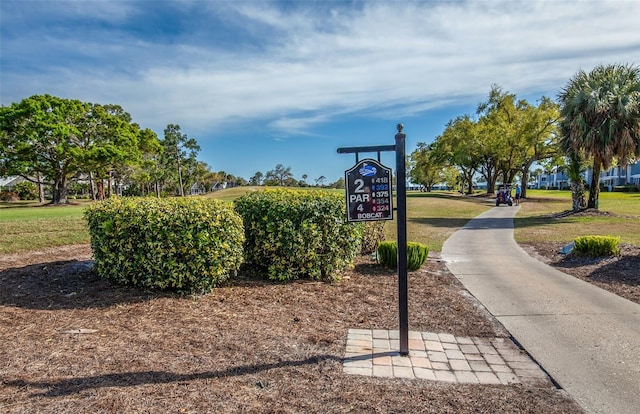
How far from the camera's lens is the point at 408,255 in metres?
6.95

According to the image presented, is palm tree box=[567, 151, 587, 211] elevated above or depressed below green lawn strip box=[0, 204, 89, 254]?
above

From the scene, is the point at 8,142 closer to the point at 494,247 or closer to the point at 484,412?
the point at 494,247

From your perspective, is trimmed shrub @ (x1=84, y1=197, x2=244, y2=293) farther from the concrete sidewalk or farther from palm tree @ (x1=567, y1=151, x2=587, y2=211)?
palm tree @ (x1=567, y1=151, x2=587, y2=211)

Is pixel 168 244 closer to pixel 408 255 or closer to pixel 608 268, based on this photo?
pixel 408 255

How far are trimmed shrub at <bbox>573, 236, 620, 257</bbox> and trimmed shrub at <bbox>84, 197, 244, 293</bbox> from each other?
728 centimetres

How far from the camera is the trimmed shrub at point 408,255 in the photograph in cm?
695

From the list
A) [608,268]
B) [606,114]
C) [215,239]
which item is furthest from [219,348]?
[606,114]

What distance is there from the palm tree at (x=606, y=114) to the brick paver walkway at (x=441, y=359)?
16343 millimetres

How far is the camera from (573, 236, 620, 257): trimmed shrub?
26.0 feet

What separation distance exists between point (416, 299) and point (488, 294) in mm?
1218

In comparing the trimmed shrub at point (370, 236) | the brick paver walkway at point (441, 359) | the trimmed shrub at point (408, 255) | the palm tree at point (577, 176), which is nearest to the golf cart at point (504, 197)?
the palm tree at point (577, 176)

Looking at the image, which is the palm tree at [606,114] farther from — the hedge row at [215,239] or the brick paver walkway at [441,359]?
the brick paver walkway at [441,359]

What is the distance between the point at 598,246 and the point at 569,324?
454cm

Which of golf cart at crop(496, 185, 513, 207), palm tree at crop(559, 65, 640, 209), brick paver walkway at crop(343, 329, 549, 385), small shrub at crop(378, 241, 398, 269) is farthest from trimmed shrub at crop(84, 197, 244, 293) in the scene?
golf cart at crop(496, 185, 513, 207)
